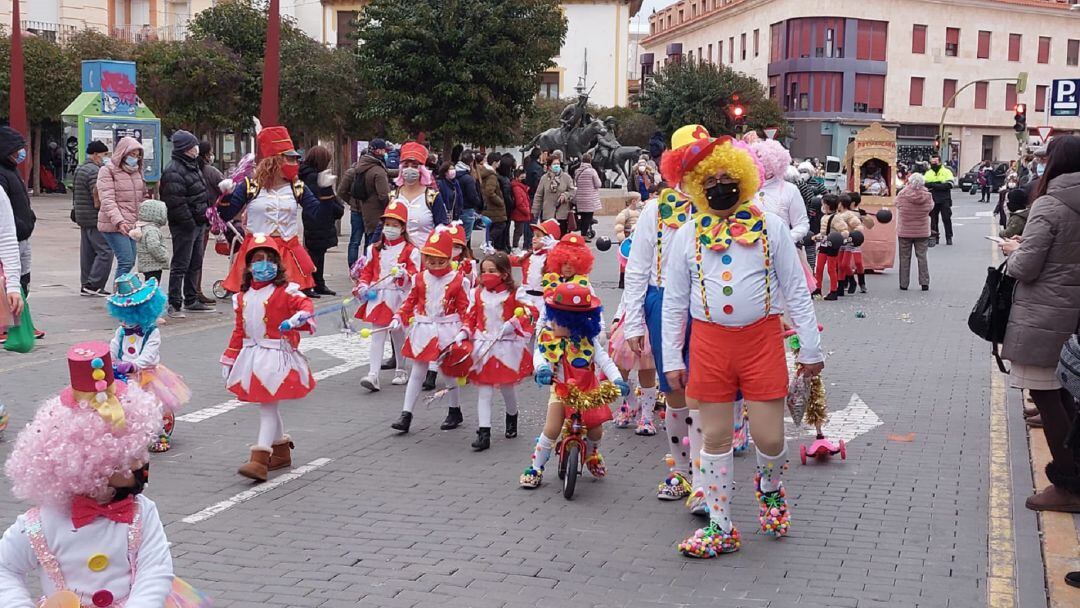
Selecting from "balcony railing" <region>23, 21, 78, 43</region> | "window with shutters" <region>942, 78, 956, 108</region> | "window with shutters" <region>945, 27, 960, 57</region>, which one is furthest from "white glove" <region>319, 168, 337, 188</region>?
"window with shutters" <region>945, 27, 960, 57</region>

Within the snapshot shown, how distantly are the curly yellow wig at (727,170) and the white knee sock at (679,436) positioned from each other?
1.35 metres

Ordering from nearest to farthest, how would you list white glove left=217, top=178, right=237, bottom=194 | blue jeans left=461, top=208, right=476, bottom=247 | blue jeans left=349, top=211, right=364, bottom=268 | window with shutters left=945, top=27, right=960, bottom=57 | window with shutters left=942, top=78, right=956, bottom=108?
white glove left=217, top=178, right=237, bottom=194 → blue jeans left=349, top=211, right=364, bottom=268 → blue jeans left=461, top=208, right=476, bottom=247 → window with shutters left=945, top=27, right=960, bottom=57 → window with shutters left=942, top=78, right=956, bottom=108

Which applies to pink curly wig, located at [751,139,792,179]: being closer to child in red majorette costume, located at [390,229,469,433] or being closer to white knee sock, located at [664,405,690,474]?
child in red majorette costume, located at [390,229,469,433]

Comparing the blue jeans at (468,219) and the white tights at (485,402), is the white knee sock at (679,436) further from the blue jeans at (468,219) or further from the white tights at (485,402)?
the blue jeans at (468,219)

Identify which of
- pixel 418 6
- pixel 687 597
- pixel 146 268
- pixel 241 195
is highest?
pixel 418 6

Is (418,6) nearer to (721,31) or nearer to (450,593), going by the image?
(450,593)

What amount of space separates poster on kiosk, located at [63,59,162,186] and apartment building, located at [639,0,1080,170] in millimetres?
46895

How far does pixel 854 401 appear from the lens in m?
9.84

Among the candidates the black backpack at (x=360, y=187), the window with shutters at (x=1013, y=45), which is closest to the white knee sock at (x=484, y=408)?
the black backpack at (x=360, y=187)

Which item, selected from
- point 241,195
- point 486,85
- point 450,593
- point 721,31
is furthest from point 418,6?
point 721,31

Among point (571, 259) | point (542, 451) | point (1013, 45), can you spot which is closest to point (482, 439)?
point (542, 451)

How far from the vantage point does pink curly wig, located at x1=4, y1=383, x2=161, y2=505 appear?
11.6 ft

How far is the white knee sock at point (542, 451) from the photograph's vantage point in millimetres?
7141

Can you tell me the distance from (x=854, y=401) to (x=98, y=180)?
8466 millimetres
